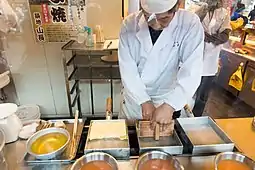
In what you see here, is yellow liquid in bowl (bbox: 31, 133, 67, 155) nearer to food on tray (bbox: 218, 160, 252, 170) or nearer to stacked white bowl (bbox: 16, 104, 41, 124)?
food on tray (bbox: 218, 160, 252, 170)

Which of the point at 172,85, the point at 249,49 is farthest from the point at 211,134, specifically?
the point at 249,49

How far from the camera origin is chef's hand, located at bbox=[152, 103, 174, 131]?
894mm

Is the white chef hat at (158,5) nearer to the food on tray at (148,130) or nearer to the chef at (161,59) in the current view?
the chef at (161,59)

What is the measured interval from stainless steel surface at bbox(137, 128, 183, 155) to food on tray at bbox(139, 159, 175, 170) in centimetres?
5

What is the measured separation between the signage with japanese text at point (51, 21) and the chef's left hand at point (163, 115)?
172 cm

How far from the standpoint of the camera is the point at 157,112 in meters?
0.95

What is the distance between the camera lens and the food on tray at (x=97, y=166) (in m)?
0.74

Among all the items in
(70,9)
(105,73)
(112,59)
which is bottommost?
(105,73)

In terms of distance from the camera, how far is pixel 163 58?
3.84ft

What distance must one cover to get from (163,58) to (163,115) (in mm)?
383

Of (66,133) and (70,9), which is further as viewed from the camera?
(70,9)

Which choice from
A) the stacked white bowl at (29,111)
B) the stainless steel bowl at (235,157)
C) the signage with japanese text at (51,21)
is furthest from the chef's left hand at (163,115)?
the stacked white bowl at (29,111)

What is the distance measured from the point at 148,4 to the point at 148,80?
469 millimetres

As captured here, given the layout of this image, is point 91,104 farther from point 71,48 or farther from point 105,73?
point 71,48
